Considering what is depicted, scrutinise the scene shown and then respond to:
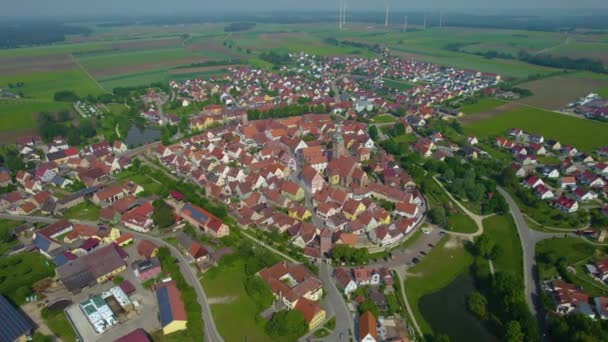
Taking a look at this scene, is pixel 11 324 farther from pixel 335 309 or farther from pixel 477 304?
pixel 477 304

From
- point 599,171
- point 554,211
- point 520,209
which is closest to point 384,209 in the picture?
point 520,209

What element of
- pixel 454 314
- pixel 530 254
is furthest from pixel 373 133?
pixel 454 314

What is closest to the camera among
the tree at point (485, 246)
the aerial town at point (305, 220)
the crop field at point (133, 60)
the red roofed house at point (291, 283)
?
the aerial town at point (305, 220)

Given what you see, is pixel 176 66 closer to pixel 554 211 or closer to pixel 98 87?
pixel 98 87

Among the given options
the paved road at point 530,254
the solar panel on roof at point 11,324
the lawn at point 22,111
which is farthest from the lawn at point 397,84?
the solar panel on roof at point 11,324

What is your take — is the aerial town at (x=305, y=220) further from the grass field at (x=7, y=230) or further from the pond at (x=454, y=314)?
the grass field at (x=7, y=230)
